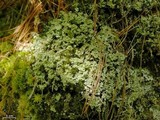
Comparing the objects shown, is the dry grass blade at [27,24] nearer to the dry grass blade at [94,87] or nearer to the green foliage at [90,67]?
the green foliage at [90,67]

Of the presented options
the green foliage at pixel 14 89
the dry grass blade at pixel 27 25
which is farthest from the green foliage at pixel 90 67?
the dry grass blade at pixel 27 25

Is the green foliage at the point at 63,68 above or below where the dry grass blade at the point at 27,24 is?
below

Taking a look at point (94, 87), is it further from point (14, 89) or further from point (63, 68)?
point (14, 89)

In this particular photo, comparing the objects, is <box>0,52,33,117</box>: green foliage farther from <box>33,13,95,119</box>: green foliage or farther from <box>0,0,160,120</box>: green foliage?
<box>33,13,95,119</box>: green foliage

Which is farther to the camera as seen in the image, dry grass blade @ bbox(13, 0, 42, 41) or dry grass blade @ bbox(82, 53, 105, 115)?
dry grass blade @ bbox(13, 0, 42, 41)

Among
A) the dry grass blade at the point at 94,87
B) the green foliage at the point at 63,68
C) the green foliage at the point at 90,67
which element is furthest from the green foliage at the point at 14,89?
the dry grass blade at the point at 94,87

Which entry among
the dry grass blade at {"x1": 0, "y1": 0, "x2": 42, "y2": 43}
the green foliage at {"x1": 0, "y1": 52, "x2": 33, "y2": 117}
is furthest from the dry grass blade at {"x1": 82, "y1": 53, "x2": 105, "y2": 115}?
the dry grass blade at {"x1": 0, "y1": 0, "x2": 42, "y2": 43}

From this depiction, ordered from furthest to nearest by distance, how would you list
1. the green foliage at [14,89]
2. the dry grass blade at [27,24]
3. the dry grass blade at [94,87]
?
the dry grass blade at [27,24] < the green foliage at [14,89] < the dry grass blade at [94,87]

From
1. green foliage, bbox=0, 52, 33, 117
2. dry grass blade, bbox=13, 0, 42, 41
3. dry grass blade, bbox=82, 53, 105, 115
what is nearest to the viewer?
dry grass blade, bbox=82, 53, 105, 115

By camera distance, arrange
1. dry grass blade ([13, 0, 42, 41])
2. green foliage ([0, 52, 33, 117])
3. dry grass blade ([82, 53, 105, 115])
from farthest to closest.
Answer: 1. dry grass blade ([13, 0, 42, 41])
2. green foliage ([0, 52, 33, 117])
3. dry grass blade ([82, 53, 105, 115])

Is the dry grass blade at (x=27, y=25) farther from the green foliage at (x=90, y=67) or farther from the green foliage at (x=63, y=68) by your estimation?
the green foliage at (x=63, y=68)

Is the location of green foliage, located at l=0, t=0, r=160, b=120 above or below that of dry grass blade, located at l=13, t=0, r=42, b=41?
below

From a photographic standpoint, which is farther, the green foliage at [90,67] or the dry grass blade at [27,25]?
the dry grass blade at [27,25]

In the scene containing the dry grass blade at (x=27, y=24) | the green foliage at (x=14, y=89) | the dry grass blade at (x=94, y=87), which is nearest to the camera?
the dry grass blade at (x=94, y=87)
